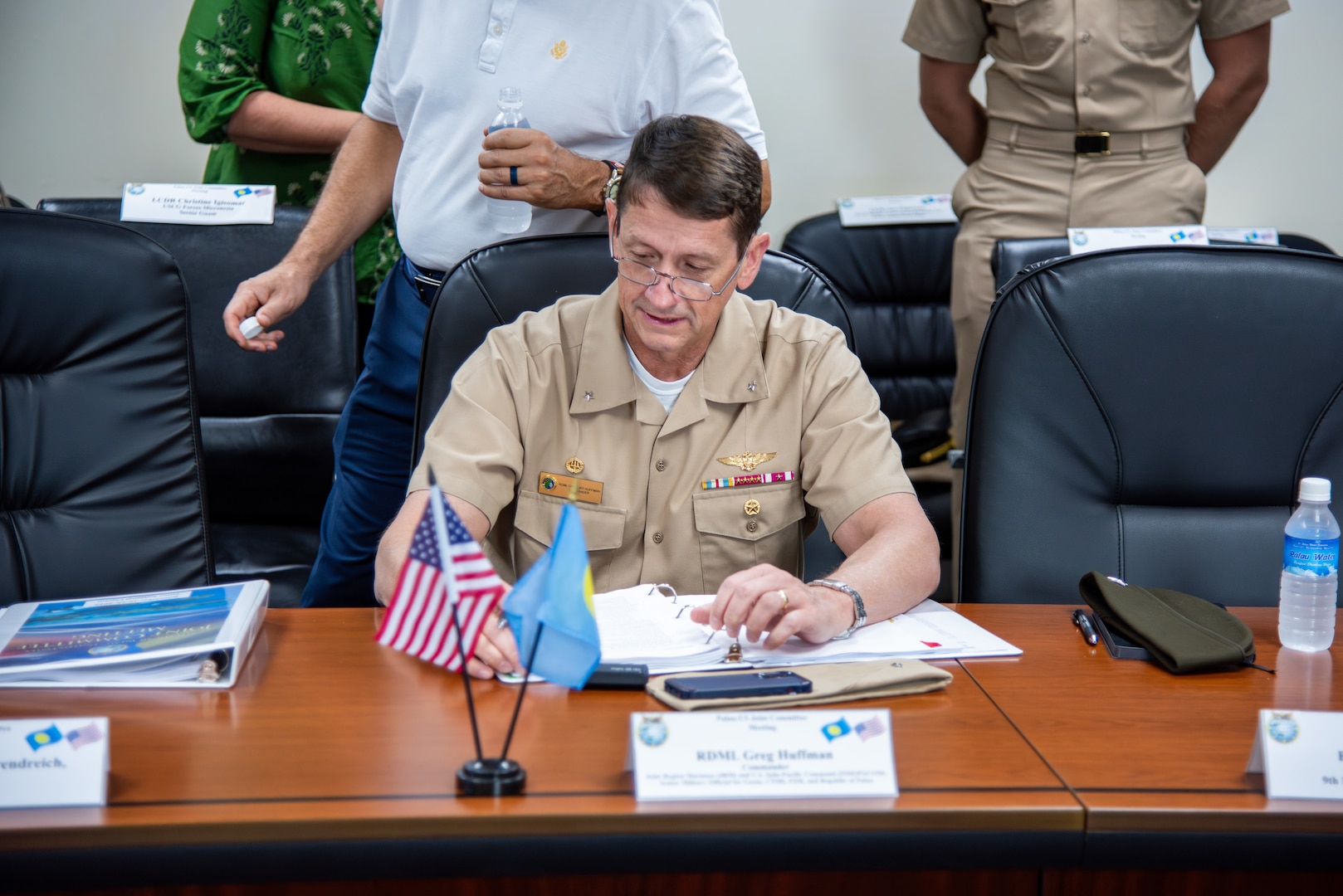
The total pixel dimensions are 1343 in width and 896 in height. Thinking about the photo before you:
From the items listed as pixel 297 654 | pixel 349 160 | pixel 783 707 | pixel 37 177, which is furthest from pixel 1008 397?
pixel 37 177

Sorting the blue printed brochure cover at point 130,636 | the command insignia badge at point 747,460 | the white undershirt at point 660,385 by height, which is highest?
the white undershirt at point 660,385

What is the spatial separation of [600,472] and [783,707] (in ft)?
2.01

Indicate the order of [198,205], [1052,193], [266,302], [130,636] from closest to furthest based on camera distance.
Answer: [130,636], [266,302], [198,205], [1052,193]

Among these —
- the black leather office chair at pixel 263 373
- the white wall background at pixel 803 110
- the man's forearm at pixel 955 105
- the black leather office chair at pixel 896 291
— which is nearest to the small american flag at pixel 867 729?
the black leather office chair at pixel 263 373

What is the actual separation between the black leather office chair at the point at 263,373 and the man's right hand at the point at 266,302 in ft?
1.87

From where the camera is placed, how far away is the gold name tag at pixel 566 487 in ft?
5.43

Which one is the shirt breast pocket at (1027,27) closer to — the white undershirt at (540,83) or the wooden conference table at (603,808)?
the white undershirt at (540,83)

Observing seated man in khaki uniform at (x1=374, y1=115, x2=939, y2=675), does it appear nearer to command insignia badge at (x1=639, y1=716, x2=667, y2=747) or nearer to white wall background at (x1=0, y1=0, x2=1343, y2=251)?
command insignia badge at (x1=639, y1=716, x2=667, y2=747)

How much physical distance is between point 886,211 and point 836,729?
290 centimetres

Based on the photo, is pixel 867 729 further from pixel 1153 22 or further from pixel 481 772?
pixel 1153 22

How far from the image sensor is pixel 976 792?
1.01 meters

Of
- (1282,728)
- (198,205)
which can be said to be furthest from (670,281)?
(198,205)

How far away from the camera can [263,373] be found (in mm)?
2523

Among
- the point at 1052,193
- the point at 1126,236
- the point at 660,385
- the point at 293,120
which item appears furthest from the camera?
A: the point at 1052,193
